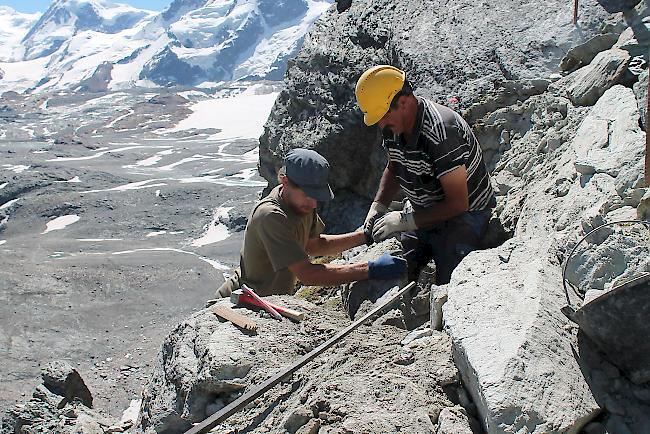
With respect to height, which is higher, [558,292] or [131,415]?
[558,292]

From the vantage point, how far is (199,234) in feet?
130

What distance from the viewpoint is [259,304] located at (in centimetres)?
492

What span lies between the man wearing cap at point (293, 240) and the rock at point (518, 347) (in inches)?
50.6

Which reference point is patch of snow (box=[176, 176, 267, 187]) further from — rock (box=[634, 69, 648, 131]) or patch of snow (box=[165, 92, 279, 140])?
rock (box=[634, 69, 648, 131])

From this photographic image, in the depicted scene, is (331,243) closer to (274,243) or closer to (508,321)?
(274,243)

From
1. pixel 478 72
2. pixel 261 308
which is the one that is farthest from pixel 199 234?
pixel 261 308

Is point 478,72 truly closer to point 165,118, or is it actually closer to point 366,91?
point 366,91

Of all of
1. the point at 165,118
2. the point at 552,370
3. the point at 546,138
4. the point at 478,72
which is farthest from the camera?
the point at 165,118

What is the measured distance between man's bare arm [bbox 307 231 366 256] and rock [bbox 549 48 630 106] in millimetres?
2584

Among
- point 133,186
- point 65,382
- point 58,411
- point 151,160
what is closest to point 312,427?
point 58,411

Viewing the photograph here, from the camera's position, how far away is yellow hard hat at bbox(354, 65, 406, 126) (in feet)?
16.2

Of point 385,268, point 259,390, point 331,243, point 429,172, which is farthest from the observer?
point 331,243

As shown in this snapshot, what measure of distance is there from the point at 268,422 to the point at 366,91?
2.57 metres

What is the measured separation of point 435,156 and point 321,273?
1273 millimetres
